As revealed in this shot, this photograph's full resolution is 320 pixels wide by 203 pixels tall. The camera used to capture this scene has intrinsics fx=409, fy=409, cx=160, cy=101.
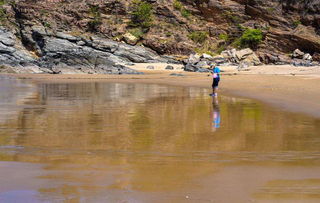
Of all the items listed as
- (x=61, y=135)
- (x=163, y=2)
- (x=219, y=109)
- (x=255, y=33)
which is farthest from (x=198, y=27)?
(x=61, y=135)

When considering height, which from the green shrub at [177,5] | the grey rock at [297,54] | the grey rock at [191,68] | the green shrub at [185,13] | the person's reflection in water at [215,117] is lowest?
the grey rock at [191,68]

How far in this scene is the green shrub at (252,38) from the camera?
41.1m

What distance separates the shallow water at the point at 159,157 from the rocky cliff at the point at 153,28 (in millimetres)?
28489

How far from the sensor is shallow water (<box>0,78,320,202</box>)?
3.60 metres

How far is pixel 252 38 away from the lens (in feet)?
135

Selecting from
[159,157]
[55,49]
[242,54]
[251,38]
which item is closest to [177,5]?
[251,38]

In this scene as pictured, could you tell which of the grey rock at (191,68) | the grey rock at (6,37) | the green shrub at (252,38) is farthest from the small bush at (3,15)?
the green shrub at (252,38)

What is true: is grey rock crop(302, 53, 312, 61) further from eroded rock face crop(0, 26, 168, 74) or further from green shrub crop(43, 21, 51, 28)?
green shrub crop(43, 21, 51, 28)

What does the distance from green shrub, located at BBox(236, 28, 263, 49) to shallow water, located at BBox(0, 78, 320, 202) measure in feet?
110

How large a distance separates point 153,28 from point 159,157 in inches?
1677

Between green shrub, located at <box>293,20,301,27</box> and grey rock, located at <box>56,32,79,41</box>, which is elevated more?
green shrub, located at <box>293,20,301,27</box>

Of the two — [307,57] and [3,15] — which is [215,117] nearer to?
[307,57]

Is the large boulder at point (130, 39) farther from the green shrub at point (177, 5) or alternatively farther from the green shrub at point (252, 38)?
the green shrub at point (252, 38)

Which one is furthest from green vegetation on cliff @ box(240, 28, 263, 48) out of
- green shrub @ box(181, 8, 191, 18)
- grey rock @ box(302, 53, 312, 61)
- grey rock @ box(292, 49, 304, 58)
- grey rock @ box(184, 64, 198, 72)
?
grey rock @ box(184, 64, 198, 72)
